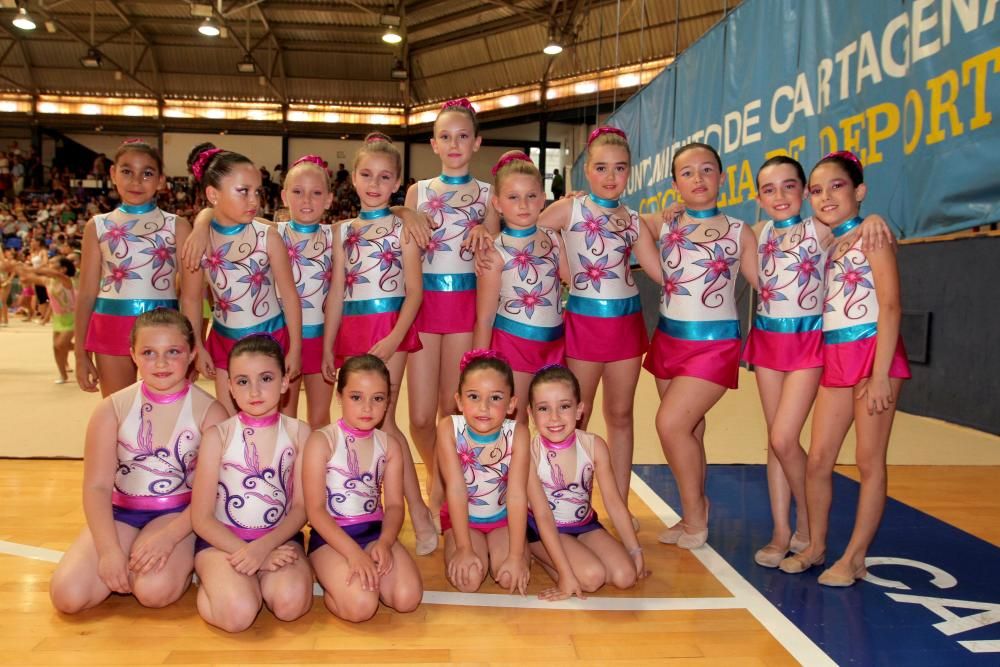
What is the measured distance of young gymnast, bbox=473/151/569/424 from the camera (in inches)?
126

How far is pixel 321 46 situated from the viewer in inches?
815

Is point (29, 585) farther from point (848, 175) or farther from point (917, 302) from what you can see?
point (917, 302)

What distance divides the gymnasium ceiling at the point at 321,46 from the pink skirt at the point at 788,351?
538 inches

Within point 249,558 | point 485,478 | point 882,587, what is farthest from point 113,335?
point 882,587

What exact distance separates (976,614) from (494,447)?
1649 millimetres

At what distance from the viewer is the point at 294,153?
75.4ft

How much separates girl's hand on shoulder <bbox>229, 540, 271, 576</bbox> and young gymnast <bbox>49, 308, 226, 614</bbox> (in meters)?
0.23

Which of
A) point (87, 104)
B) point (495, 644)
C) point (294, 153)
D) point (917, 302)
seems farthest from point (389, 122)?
point (495, 644)

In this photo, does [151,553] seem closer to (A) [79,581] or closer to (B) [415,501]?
(A) [79,581]

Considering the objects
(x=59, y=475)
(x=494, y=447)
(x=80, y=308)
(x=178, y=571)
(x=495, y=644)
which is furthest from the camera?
(x=59, y=475)

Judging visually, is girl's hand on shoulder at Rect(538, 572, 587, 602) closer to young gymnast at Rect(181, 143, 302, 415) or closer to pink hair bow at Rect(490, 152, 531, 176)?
young gymnast at Rect(181, 143, 302, 415)

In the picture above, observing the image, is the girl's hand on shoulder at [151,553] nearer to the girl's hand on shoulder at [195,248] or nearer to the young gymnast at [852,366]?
the girl's hand on shoulder at [195,248]

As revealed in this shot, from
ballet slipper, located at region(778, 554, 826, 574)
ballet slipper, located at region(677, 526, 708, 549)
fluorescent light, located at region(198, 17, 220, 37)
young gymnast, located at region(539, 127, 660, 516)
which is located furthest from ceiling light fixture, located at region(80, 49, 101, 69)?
ballet slipper, located at region(778, 554, 826, 574)

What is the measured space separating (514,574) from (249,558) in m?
0.85
